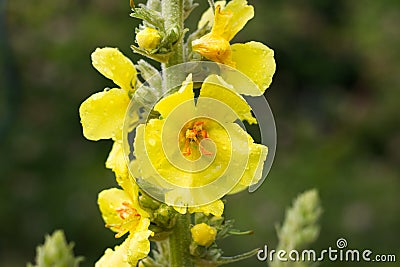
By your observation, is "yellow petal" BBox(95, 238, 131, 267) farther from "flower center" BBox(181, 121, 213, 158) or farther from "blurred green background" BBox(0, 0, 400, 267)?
"blurred green background" BBox(0, 0, 400, 267)

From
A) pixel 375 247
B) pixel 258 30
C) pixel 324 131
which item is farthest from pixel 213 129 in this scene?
pixel 324 131

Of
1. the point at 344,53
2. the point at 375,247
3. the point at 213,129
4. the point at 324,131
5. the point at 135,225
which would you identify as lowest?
the point at 135,225

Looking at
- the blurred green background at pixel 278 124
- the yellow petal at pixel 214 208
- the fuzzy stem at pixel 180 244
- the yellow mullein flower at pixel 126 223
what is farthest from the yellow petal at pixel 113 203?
the blurred green background at pixel 278 124

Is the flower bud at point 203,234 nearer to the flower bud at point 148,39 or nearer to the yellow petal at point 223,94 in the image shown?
the yellow petal at point 223,94

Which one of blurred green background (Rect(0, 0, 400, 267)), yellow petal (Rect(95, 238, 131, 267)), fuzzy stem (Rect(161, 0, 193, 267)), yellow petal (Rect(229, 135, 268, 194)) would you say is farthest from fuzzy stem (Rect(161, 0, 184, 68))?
blurred green background (Rect(0, 0, 400, 267))

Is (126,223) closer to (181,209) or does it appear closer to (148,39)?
(181,209)

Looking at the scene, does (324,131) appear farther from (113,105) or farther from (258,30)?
(113,105)
